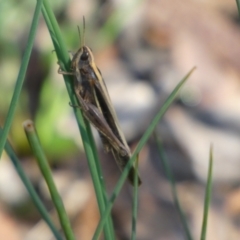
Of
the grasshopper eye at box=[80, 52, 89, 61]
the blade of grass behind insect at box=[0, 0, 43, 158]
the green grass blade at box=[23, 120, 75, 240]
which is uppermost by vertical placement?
the grasshopper eye at box=[80, 52, 89, 61]

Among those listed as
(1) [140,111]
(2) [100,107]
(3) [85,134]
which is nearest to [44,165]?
(3) [85,134]

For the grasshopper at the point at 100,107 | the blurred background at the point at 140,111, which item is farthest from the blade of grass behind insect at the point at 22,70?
the blurred background at the point at 140,111

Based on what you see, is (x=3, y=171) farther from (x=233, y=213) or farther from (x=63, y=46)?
(x=63, y=46)

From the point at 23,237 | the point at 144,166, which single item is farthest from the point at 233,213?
the point at 23,237

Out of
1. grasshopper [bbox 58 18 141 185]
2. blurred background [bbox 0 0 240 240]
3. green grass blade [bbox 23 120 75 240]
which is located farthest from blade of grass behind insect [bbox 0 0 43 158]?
blurred background [bbox 0 0 240 240]

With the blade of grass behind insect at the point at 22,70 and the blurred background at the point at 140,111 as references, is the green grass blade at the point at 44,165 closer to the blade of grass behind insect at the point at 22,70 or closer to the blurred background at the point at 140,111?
the blade of grass behind insect at the point at 22,70

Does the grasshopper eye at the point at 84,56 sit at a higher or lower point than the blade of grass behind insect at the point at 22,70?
higher

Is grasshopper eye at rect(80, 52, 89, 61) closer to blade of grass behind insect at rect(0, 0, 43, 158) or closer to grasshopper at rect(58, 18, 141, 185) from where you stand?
grasshopper at rect(58, 18, 141, 185)
